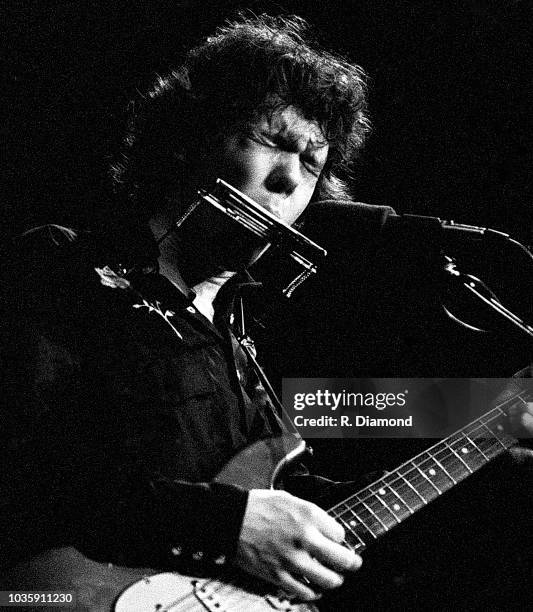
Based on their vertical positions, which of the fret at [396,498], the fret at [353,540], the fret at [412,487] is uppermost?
the fret at [412,487]

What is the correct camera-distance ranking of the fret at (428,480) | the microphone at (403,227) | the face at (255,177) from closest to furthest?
1. the microphone at (403,227)
2. the fret at (428,480)
3. the face at (255,177)

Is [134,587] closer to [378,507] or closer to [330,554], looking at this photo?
[330,554]

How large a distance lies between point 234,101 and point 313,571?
1503mm

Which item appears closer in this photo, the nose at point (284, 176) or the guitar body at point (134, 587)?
the guitar body at point (134, 587)

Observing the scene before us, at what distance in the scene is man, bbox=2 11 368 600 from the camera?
4.43 feet

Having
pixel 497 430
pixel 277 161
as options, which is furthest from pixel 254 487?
pixel 277 161

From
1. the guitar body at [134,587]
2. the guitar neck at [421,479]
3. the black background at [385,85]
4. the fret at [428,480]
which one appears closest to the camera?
the guitar body at [134,587]

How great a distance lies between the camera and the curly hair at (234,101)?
2.09m

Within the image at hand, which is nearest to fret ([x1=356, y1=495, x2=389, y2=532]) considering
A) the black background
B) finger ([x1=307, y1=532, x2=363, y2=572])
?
finger ([x1=307, y1=532, x2=363, y2=572])

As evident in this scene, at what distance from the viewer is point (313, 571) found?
4.47ft

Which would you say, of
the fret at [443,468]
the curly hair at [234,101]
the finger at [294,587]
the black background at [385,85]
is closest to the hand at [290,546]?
the finger at [294,587]

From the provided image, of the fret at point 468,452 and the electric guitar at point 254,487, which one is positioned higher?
the fret at point 468,452

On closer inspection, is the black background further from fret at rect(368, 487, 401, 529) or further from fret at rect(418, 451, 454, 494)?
fret at rect(368, 487, 401, 529)

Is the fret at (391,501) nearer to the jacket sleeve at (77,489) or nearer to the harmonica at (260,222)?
the jacket sleeve at (77,489)
